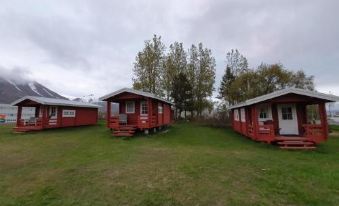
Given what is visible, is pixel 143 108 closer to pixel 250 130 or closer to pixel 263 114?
pixel 250 130

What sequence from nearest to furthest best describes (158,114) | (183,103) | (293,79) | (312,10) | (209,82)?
(312,10)
(158,114)
(293,79)
(183,103)
(209,82)

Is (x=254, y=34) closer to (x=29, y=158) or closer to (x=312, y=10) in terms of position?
(x=312, y=10)

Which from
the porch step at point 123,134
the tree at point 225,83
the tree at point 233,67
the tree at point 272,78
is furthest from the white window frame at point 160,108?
the tree at point 233,67

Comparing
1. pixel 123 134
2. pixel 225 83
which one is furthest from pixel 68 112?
pixel 225 83

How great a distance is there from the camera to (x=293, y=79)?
24938 millimetres

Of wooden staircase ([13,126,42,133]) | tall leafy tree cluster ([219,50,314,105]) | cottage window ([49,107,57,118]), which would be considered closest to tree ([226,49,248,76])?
tall leafy tree cluster ([219,50,314,105])

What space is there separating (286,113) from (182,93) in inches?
632

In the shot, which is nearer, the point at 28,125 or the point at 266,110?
the point at 266,110

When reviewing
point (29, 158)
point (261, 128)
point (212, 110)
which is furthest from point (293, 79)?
point (29, 158)

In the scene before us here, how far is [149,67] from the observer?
2948cm

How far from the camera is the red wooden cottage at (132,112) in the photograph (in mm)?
15031

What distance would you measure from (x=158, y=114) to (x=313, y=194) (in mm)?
13864

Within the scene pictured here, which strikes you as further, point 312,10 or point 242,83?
point 242,83

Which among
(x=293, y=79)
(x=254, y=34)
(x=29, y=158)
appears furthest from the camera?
(x=293, y=79)
